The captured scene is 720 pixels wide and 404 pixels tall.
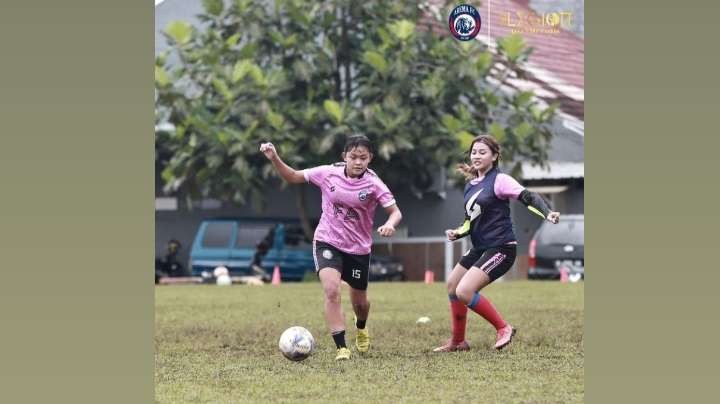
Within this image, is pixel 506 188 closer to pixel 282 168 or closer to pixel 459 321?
pixel 459 321

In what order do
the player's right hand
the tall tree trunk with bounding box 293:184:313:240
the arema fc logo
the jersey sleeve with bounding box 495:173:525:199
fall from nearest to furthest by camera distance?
the player's right hand
the arema fc logo
the jersey sleeve with bounding box 495:173:525:199
the tall tree trunk with bounding box 293:184:313:240

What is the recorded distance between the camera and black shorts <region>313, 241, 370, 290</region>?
33.4 feet

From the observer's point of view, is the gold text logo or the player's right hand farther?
the gold text logo

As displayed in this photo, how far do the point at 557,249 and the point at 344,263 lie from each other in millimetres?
13171

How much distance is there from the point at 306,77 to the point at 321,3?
164 centimetres

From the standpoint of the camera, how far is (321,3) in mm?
25859

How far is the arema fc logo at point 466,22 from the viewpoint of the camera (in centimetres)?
978

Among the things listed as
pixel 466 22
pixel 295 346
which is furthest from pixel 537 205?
pixel 295 346

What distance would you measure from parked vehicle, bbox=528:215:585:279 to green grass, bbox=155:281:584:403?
614 centimetres

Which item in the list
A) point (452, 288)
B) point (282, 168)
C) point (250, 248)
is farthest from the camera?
point (250, 248)

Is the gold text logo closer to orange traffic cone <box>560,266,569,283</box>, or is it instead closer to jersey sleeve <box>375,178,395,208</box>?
jersey sleeve <box>375,178,395,208</box>

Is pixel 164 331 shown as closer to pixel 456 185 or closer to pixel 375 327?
pixel 375 327

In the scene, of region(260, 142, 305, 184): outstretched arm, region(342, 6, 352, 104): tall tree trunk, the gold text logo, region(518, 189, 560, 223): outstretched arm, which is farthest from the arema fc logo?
region(342, 6, 352, 104): tall tree trunk

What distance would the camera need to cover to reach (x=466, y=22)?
977 cm
